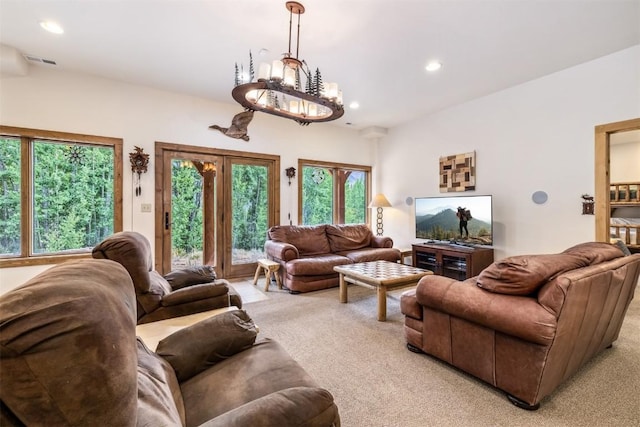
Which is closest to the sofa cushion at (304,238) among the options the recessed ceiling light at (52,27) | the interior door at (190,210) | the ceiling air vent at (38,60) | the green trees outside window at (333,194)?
the green trees outside window at (333,194)

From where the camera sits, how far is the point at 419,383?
191cm

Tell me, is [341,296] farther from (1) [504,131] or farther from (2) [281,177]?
(1) [504,131]

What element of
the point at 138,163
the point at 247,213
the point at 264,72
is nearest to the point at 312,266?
the point at 247,213

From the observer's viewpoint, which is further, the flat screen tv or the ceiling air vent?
the flat screen tv

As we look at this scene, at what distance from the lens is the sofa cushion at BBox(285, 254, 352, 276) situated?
12.8ft

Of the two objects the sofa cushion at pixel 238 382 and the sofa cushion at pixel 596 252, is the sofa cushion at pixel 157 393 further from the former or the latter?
the sofa cushion at pixel 596 252

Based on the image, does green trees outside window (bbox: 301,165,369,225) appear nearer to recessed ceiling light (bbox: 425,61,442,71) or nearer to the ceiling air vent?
recessed ceiling light (bbox: 425,61,442,71)

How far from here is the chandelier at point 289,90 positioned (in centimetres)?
217

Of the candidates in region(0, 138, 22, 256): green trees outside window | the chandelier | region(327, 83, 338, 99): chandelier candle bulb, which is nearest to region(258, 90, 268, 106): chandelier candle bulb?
the chandelier

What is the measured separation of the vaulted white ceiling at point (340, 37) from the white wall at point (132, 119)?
0.27m

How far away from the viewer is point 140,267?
74.2 inches

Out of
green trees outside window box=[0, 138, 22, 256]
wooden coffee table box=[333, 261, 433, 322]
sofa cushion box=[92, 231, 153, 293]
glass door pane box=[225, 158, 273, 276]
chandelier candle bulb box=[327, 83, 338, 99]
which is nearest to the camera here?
sofa cushion box=[92, 231, 153, 293]

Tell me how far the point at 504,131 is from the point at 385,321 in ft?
11.1

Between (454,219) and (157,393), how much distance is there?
180 inches
